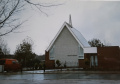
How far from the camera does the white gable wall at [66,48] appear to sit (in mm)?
27241

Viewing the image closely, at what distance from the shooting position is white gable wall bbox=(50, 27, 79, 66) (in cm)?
2724

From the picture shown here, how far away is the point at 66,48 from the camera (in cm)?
2798

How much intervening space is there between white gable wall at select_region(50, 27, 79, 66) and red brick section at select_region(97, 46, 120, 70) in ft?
14.7

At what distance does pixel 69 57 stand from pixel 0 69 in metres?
11.4

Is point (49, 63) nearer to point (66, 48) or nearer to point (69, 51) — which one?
point (66, 48)

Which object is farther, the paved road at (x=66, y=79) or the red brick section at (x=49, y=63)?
the red brick section at (x=49, y=63)

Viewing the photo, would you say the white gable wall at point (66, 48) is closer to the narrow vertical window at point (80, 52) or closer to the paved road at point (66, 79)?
the narrow vertical window at point (80, 52)

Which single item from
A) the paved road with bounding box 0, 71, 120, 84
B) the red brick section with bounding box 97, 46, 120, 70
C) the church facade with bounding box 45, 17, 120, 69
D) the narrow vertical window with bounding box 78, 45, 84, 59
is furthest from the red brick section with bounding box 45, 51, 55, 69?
the paved road with bounding box 0, 71, 120, 84

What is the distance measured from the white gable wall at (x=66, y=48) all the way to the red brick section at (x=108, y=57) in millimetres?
4477

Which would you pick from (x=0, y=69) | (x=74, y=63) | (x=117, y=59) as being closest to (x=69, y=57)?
(x=74, y=63)

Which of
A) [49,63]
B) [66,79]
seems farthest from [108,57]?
[66,79]

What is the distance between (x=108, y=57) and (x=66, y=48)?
7.43 m

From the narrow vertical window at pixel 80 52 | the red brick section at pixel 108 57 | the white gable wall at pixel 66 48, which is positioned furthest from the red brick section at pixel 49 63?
the red brick section at pixel 108 57

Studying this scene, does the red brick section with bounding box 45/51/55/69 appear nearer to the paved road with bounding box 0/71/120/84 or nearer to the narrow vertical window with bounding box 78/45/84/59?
the narrow vertical window with bounding box 78/45/84/59
